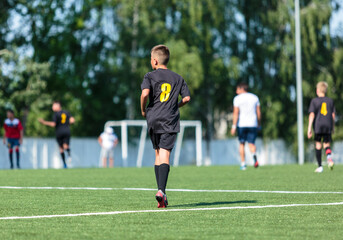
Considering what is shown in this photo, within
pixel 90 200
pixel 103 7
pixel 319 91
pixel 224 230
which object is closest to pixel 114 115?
pixel 103 7

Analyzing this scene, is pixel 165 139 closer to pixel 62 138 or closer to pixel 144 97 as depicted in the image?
pixel 144 97

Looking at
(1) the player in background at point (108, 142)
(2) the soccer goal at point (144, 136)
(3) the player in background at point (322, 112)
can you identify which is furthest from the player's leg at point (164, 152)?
(2) the soccer goal at point (144, 136)

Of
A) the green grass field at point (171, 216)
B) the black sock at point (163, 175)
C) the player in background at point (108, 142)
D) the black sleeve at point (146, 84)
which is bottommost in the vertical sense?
the player in background at point (108, 142)

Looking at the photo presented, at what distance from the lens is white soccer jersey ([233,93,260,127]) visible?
1780 centimetres

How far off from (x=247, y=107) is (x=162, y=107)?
9.94m

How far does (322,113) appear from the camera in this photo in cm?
1539

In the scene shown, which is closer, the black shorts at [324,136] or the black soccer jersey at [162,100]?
the black soccer jersey at [162,100]

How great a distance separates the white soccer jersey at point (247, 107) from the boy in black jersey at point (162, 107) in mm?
9724

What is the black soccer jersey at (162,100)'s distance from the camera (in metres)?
7.98

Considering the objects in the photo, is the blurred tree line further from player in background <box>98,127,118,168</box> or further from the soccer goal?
player in background <box>98,127,118,168</box>

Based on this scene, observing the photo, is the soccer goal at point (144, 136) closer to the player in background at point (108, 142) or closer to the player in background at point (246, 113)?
the player in background at point (108, 142)

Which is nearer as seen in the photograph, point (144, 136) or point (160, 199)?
point (160, 199)

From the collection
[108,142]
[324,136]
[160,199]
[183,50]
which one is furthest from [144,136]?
[160,199]

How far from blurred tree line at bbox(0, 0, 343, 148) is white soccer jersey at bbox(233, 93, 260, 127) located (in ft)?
64.6
